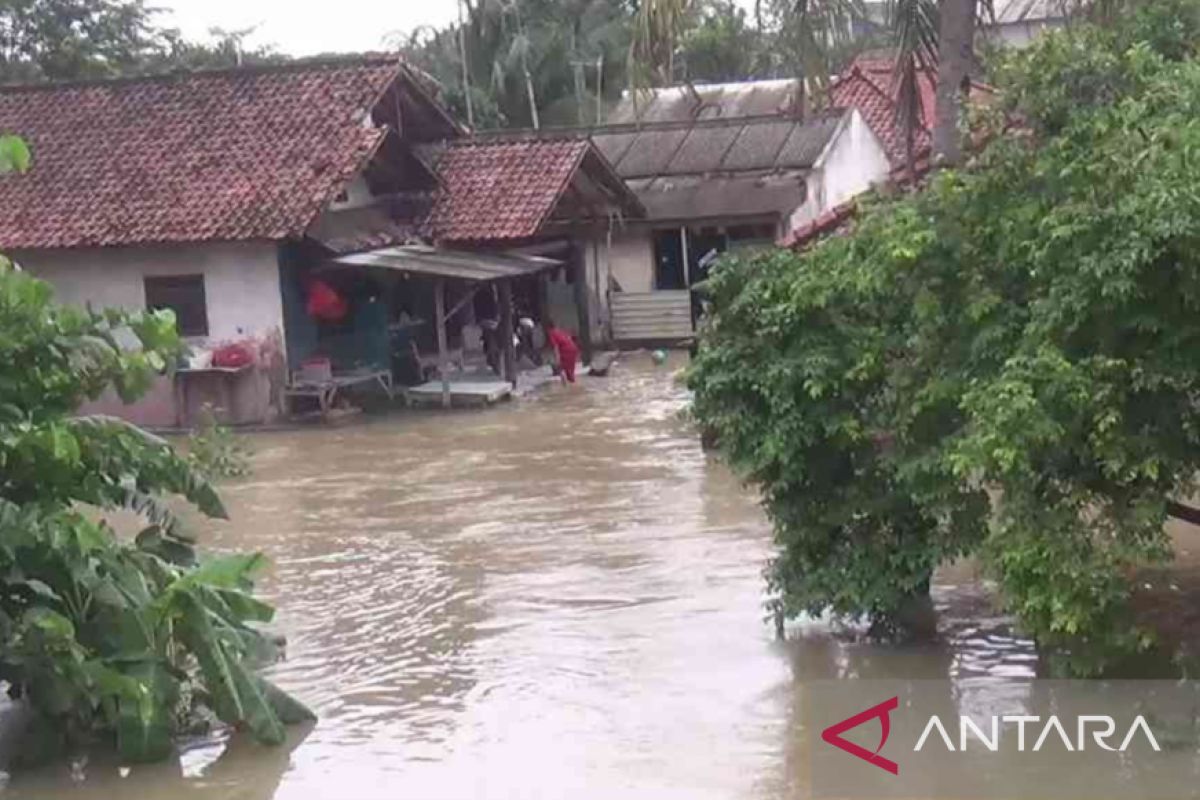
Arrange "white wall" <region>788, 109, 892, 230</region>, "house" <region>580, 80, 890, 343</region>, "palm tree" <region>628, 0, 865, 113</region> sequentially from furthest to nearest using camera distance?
"white wall" <region>788, 109, 892, 230</region>, "house" <region>580, 80, 890, 343</region>, "palm tree" <region>628, 0, 865, 113</region>

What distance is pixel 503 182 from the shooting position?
2783 centimetres

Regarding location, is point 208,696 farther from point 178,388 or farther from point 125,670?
point 178,388

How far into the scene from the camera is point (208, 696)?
9891mm

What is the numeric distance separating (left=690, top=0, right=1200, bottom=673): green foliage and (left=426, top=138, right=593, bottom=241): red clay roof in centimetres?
1636

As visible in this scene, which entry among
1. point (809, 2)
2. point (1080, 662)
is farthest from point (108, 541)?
point (809, 2)

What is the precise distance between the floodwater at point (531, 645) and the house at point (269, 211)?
5582 millimetres

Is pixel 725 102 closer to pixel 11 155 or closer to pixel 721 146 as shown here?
pixel 721 146

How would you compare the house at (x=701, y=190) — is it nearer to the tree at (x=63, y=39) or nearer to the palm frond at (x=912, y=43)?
the tree at (x=63, y=39)

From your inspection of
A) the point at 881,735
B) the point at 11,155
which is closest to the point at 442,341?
the point at 11,155

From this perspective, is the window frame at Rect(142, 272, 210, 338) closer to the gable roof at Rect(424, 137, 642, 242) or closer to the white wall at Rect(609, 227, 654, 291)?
the gable roof at Rect(424, 137, 642, 242)

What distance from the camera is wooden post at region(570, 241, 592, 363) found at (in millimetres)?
29984

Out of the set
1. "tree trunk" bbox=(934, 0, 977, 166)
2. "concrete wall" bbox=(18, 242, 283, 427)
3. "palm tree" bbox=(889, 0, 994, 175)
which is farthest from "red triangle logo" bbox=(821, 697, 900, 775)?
"concrete wall" bbox=(18, 242, 283, 427)

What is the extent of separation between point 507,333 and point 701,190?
6.99 m

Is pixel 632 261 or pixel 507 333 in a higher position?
pixel 632 261
